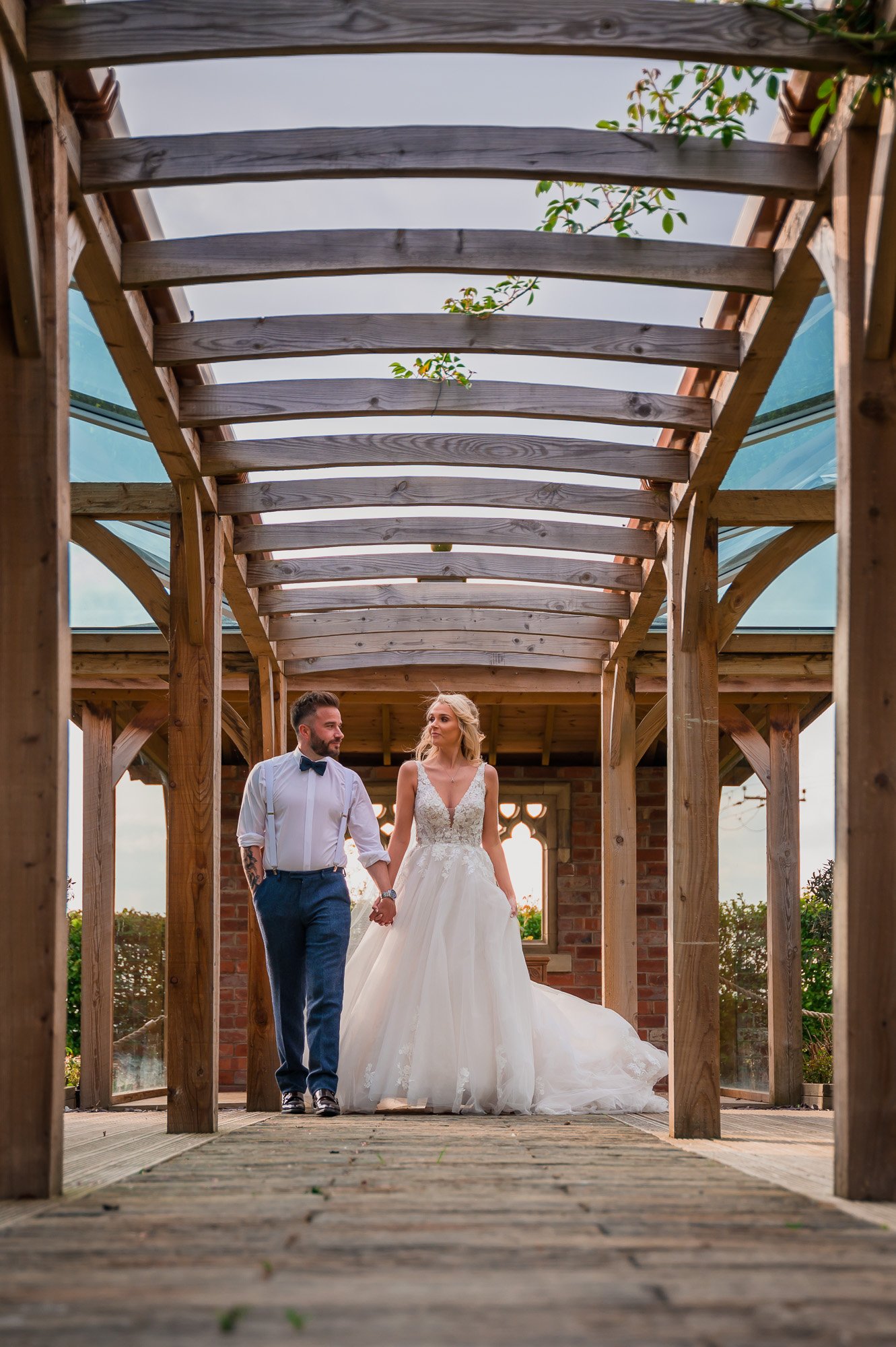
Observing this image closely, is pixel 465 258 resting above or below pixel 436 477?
above

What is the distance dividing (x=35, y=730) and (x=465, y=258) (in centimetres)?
174

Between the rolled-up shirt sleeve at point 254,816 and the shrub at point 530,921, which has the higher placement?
the rolled-up shirt sleeve at point 254,816

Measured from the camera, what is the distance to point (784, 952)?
8938mm

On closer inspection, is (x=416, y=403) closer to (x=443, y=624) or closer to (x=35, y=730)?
(x=35, y=730)

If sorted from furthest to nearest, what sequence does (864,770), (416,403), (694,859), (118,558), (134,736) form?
1. (134,736)
2. (118,558)
3. (694,859)
4. (416,403)
5. (864,770)

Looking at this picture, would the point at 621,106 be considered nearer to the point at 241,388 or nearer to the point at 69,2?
the point at 69,2

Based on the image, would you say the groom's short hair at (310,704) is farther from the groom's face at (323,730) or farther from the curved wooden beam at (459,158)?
the curved wooden beam at (459,158)

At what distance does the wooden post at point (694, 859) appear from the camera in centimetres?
479

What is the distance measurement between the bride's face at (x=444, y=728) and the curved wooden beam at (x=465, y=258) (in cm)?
294

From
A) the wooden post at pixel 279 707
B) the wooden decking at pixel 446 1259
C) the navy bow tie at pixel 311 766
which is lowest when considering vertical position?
the wooden decking at pixel 446 1259

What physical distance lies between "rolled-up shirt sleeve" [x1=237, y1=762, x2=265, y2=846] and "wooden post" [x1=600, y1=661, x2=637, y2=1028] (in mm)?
2415

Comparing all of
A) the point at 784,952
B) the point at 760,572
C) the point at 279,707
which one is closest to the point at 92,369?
the point at 279,707

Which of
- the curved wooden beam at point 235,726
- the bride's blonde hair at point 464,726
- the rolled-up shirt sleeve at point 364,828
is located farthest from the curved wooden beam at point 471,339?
the curved wooden beam at point 235,726

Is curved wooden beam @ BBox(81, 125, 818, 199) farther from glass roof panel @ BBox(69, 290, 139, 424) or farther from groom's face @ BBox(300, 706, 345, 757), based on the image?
glass roof panel @ BBox(69, 290, 139, 424)
